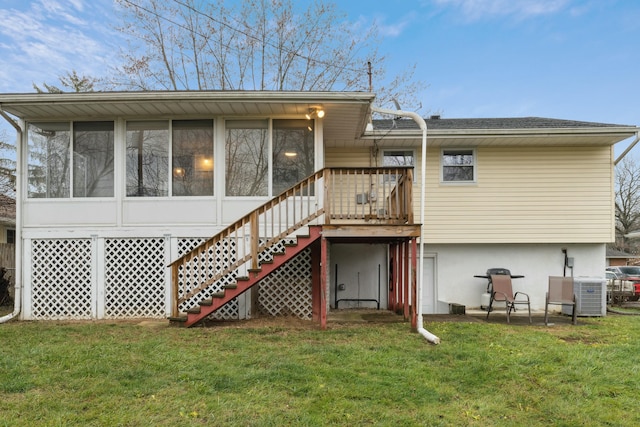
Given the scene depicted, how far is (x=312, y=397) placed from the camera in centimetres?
372

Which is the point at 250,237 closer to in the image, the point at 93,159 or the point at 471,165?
the point at 93,159

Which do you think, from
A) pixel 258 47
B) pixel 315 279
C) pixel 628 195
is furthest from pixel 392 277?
pixel 628 195

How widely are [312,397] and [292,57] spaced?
14.6 meters

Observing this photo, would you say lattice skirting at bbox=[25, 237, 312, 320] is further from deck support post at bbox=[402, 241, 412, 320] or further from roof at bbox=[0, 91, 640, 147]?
roof at bbox=[0, 91, 640, 147]

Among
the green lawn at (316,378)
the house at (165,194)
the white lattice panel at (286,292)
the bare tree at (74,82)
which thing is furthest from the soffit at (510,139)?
the bare tree at (74,82)

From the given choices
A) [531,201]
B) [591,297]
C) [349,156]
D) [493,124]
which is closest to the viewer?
[591,297]

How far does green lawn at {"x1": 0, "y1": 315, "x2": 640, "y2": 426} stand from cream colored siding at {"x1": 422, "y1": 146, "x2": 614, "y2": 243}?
347 cm

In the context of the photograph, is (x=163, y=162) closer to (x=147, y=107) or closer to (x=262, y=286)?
(x=147, y=107)

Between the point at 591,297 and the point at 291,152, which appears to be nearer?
the point at 291,152

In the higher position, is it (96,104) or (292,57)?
(292,57)

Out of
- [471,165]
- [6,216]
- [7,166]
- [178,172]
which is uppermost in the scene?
[7,166]

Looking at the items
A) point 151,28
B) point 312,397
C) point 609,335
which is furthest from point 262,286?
point 151,28

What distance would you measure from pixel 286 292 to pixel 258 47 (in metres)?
11.6

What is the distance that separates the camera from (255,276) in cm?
665
